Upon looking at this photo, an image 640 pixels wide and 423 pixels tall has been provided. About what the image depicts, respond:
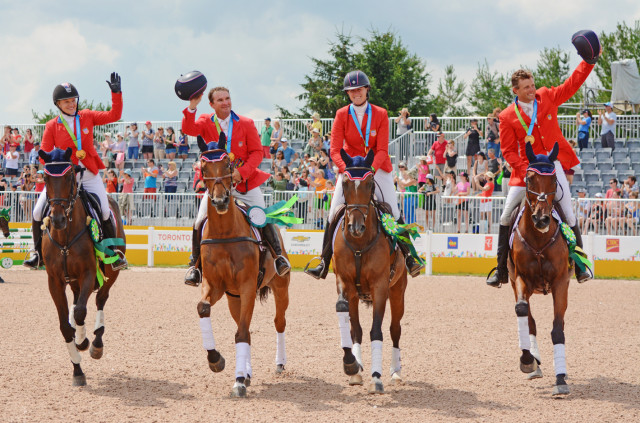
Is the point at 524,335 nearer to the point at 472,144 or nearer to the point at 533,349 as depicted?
the point at 533,349

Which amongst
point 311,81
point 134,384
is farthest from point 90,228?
point 311,81

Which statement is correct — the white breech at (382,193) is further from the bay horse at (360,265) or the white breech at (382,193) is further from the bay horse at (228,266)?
the bay horse at (228,266)

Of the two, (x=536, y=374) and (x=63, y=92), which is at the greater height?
(x=63, y=92)

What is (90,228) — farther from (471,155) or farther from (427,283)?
(471,155)

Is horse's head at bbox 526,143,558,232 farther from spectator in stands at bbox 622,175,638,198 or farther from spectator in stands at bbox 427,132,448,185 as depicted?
spectator in stands at bbox 427,132,448,185

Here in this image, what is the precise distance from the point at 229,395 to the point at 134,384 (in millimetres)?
1278

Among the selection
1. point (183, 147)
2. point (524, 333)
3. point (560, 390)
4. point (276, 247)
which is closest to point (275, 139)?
point (183, 147)

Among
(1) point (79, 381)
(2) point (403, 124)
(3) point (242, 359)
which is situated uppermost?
(2) point (403, 124)

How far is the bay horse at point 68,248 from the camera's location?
8.52 m

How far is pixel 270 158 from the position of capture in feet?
96.5

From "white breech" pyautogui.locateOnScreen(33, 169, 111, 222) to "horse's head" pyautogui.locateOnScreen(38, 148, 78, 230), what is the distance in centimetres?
89

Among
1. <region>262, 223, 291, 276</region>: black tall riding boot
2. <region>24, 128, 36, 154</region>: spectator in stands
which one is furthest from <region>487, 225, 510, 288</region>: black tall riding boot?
<region>24, 128, 36, 154</region>: spectator in stands

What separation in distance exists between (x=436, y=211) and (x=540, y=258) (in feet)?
46.6

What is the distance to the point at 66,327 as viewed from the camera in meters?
8.86
